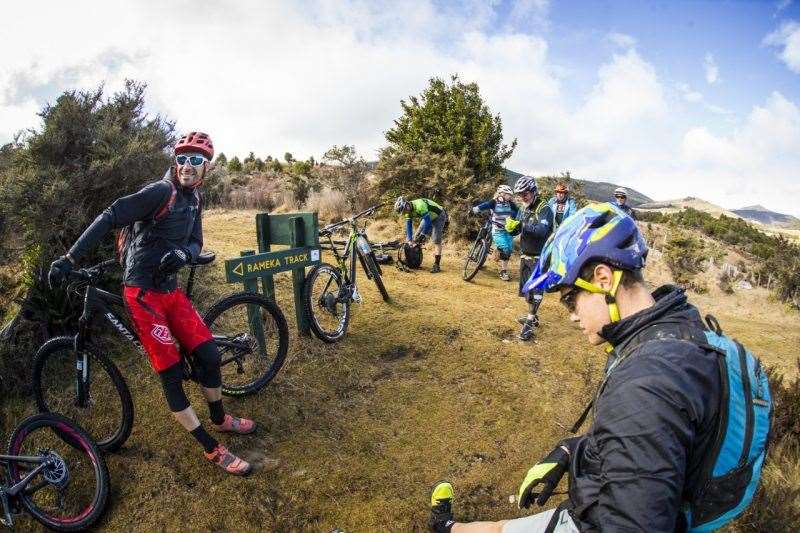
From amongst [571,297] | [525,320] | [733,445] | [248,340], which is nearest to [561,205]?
[525,320]

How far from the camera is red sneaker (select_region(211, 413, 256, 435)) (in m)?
3.80

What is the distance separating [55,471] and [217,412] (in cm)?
109

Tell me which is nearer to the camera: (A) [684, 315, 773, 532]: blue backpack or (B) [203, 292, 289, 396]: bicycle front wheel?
(A) [684, 315, 773, 532]: blue backpack

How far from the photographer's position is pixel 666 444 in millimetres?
1255

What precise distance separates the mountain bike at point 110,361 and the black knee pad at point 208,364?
152mm

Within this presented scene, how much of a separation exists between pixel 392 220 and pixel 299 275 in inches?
352

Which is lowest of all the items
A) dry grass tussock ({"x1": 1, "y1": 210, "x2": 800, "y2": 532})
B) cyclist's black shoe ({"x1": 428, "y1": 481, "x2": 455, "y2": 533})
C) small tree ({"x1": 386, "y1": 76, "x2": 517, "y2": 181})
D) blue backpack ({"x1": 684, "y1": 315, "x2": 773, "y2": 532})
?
dry grass tussock ({"x1": 1, "y1": 210, "x2": 800, "y2": 532})

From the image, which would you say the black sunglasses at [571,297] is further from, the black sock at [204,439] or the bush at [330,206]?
the bush at [330,206]

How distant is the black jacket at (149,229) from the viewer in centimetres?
299

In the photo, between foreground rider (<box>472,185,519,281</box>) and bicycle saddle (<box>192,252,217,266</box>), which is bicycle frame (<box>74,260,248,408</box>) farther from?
foreground rider (<box>472,185,519,281</box>)

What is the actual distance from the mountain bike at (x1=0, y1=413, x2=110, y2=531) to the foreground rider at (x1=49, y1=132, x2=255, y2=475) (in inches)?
24.2

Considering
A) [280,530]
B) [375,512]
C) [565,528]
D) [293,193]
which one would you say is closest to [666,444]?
[565,528]

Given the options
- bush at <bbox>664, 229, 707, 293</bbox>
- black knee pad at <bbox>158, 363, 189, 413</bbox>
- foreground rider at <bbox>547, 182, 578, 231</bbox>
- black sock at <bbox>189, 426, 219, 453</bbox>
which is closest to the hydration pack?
black knee pad at <bbox>158, 363, 189, 413</bbox>

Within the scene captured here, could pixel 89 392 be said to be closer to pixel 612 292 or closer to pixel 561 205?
pixel 612 292
